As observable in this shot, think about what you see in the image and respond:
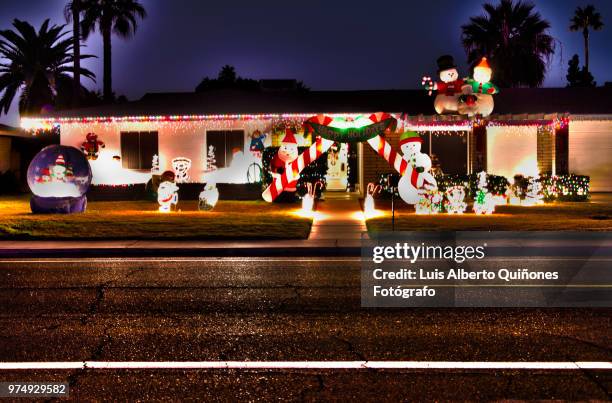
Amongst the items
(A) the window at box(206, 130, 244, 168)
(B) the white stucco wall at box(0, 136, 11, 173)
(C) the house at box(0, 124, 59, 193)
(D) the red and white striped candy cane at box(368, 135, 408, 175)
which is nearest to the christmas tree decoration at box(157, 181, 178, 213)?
(A) the window at box(206, 130, 244, 168)

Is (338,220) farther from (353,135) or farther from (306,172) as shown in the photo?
(306,172)

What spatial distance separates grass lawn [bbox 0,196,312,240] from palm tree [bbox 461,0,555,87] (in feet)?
57.2

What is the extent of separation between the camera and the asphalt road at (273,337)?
5418mm

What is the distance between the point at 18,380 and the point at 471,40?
33.4 meters

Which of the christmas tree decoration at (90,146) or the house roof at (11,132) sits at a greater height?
the house roof at (11,132)

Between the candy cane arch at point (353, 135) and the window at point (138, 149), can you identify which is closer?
the candy cane arch at point (353, 135)

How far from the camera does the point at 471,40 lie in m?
35.9

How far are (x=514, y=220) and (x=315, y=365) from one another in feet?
42.2

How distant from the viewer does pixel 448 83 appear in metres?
23.3

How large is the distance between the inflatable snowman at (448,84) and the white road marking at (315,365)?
18020mm

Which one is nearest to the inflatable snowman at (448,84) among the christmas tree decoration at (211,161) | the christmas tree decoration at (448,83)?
the christmas tree decoration at (448,83)

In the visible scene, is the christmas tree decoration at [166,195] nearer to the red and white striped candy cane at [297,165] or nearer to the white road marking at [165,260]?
the red and white striped candy cane at [297,165]

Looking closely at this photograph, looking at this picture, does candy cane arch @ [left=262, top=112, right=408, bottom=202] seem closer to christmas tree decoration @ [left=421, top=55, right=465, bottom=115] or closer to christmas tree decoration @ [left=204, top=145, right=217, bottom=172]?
christmas tree decoration @ [left=421, top=55, right=465, bottom=115]

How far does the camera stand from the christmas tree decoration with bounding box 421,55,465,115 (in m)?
23.2
